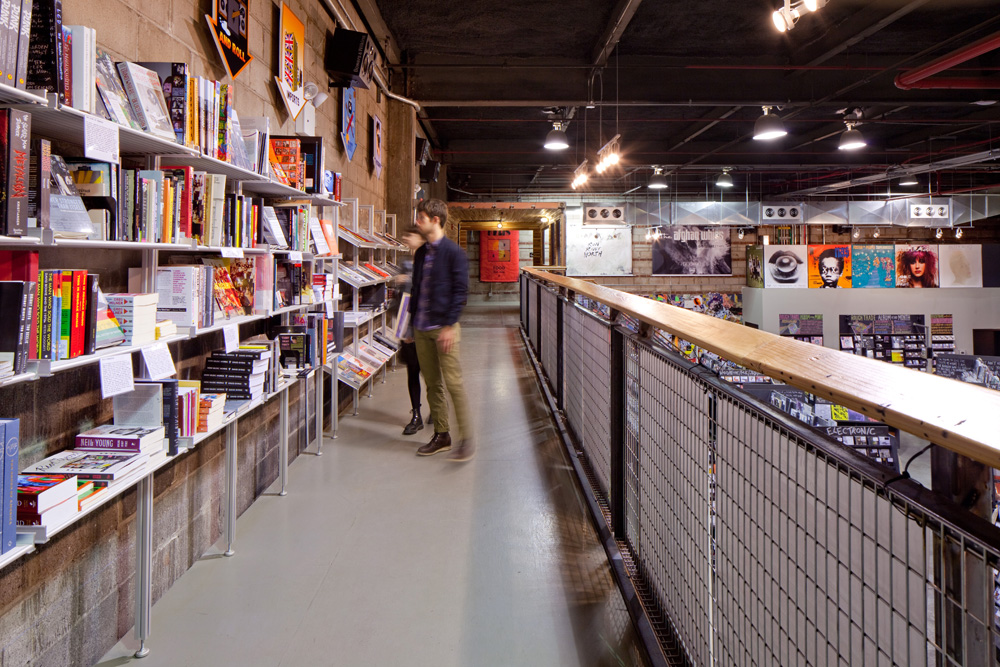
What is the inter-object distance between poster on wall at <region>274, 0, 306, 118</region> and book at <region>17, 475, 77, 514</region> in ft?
9.14

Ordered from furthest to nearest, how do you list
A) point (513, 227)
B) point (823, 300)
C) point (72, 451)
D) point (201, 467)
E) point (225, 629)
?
point (513, 227) < point (823, 300) < point (201, 467) < point (225, 629) < point (72, 451)

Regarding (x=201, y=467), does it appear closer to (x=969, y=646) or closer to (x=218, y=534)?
(x=218, y=534)

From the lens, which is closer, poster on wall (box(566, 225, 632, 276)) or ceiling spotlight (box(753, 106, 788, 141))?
ceiling spotlight (box(753, 106, 788, 141))

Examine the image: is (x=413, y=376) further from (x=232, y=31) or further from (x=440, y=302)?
(x=232, y=31)

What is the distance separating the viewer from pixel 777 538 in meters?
1.15

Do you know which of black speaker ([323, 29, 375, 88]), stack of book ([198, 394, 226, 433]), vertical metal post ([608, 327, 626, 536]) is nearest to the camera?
stack of book ([198, 394, 226, 433])

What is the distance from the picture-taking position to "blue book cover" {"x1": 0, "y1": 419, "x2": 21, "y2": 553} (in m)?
1.31

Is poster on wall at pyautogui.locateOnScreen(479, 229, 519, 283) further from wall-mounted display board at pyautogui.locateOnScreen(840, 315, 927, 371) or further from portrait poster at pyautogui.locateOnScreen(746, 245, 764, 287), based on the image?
wall-mounted display board at pyautogui.locateOnScreen(840, 315, 927, 371)

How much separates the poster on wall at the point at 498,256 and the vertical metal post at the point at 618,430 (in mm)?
17915

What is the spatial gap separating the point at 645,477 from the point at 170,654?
1680 mm

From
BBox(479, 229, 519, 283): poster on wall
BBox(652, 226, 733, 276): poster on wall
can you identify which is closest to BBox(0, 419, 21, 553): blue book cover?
BBox(652, 226, 733, 276): poster on wall

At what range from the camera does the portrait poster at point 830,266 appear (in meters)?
15.7

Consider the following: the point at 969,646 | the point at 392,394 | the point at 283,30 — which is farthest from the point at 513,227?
the point at 969,646

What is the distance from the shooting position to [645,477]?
220 centimetres
